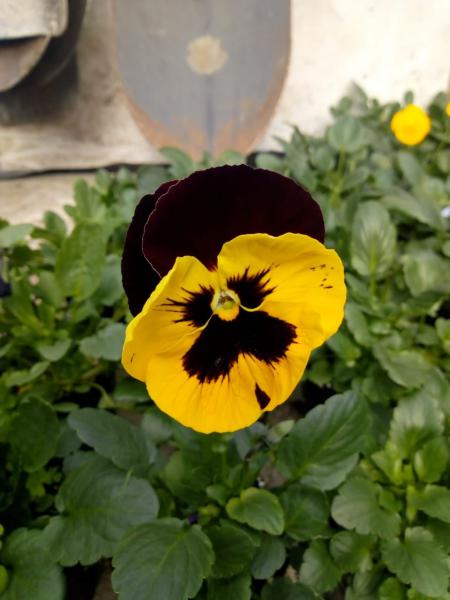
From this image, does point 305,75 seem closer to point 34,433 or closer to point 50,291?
point 50,291

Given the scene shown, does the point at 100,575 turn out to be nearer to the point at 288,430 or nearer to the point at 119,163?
the point at 288,430

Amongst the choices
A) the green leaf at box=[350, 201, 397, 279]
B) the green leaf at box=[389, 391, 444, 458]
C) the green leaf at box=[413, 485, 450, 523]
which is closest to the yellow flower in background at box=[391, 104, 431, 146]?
the green leaf at box=[350, 201, 397, 279]

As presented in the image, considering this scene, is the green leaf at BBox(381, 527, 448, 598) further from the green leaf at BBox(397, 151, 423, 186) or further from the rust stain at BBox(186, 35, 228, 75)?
the rust stain at BBox(186, 35, 228, 75)

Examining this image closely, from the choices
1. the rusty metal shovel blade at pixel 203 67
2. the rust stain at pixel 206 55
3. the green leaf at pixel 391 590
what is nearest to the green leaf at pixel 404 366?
the green leaf at pixel 391 590

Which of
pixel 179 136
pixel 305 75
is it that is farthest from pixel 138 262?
pixel 305 75

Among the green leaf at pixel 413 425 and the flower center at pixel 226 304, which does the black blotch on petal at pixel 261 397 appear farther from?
the green leaf at pixel 413 425

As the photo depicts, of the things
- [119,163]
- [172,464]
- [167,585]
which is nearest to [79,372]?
[172,464]
